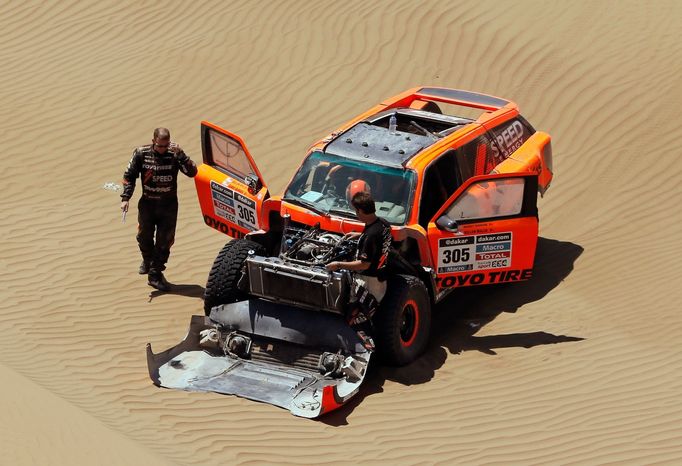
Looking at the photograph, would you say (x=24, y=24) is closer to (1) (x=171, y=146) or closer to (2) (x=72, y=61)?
(2) (x=72, y=61)

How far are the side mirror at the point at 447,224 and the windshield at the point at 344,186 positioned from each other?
0.31 meters

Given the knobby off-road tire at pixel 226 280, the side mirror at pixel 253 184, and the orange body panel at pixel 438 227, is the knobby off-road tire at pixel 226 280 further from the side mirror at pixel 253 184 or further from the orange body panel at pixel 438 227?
the side mirror at pixel 253 184

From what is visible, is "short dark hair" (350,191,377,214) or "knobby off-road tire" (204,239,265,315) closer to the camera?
"short dark hair" (350,191,377,214)

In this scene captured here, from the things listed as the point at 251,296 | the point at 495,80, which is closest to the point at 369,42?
the point at 495,80

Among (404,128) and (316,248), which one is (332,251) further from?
(404,128)

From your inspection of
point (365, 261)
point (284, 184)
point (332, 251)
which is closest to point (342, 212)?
point (332, 251)

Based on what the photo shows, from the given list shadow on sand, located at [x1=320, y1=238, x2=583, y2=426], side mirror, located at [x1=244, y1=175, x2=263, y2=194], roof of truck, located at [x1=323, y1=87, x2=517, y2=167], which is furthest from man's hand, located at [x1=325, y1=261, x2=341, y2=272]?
side mirror, located at [x1=244, y1=175, x2=263, y2=194]

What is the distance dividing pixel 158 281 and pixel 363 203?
3.11 metres

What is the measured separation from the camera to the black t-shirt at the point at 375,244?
9773 millimetres

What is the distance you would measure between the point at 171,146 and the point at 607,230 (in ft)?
16.6

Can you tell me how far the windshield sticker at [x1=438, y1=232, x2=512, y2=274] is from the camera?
10.6m

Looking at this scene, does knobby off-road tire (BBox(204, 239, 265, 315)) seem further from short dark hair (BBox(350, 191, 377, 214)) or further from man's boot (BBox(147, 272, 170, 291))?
man's boot (BBox(147, 272, 170, 291))

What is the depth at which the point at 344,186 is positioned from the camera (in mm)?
10859

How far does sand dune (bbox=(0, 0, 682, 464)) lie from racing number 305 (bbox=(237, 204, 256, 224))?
1080mm
